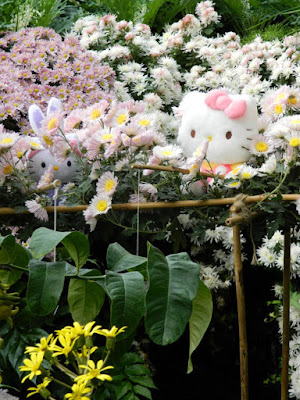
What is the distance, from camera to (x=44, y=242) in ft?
3.12

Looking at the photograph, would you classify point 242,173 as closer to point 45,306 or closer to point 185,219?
point 185,219

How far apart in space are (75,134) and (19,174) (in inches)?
8.1

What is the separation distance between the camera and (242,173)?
4.39 feet

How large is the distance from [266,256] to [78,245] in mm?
1120

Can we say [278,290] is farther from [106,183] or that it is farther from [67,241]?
[67,241]

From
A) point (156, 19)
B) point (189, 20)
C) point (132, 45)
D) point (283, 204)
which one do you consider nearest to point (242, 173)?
point (283, 204)

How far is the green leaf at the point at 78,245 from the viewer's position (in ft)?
3.24

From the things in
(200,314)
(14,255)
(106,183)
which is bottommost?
(200,314)

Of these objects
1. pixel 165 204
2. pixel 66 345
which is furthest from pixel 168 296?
pixel 165 204

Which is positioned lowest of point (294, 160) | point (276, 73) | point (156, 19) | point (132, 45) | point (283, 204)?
point (283, 204)

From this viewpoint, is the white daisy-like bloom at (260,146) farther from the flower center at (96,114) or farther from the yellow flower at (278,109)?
the flower center at (96,114)

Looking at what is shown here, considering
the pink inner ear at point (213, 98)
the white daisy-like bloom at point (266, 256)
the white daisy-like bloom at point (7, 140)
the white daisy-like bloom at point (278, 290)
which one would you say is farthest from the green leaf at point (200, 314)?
the white daisy-like bloom at point (278, 290)

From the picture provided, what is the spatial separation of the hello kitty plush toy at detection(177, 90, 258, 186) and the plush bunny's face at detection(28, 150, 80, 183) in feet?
1.23

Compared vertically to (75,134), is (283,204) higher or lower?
lower
